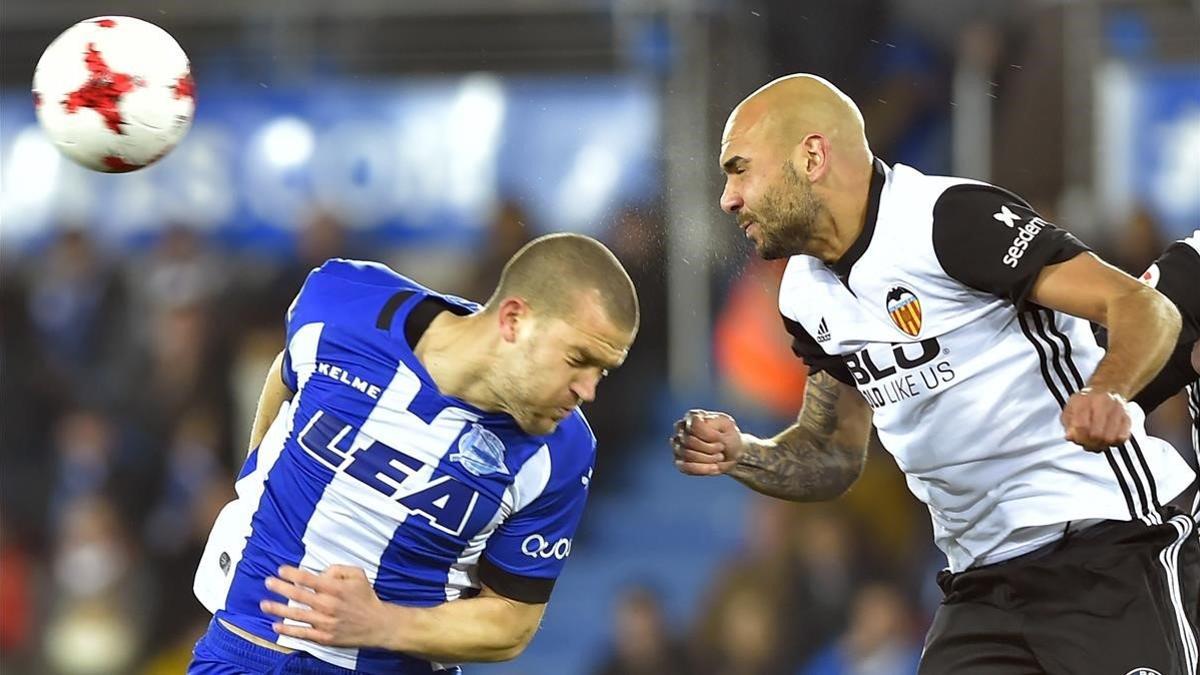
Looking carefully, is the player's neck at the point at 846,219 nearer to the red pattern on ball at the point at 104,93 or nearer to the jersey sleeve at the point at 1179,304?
the jersey sleeve at the point at 1179,304

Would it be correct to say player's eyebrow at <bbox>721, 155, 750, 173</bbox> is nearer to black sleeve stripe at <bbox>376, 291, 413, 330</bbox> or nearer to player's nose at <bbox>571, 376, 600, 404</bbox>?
player's nose at <bbox>571, 376, 600, 404</bbox>

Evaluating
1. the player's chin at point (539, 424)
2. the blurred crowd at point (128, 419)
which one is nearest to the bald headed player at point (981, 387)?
the player's chin at point (539, 424)

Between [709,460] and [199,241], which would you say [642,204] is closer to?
[199,241]

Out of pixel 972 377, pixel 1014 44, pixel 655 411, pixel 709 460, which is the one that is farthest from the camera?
pixel 655 411

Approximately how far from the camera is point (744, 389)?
8.72 meters

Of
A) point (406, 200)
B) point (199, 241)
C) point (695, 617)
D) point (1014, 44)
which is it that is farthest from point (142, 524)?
point (1014, 44)

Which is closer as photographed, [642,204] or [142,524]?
[642,204]

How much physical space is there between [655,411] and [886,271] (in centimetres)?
505

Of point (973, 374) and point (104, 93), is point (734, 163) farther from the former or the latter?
point (104, 93)

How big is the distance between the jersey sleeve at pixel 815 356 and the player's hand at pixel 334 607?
1264 mm

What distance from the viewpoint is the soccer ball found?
4.72m

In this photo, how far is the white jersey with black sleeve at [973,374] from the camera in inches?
163

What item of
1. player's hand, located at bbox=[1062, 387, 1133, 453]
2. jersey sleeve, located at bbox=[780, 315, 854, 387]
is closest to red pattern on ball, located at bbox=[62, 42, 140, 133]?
jersey sleeve, located at bbox=[780, 315, 854, 387]

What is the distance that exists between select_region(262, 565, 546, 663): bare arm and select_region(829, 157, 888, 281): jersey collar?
1104 mm
